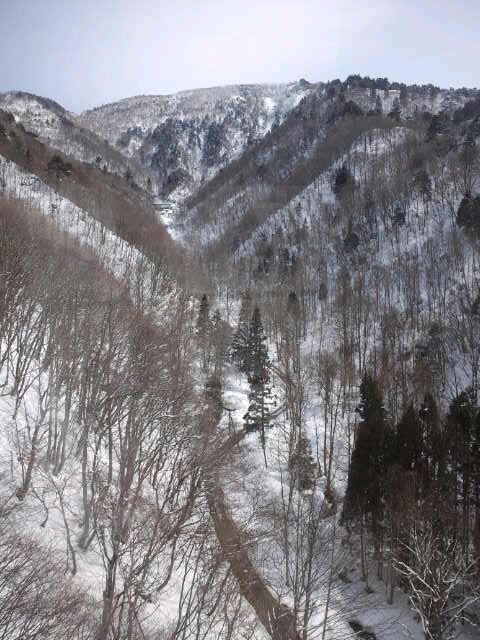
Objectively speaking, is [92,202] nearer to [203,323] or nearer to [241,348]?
[203,323]

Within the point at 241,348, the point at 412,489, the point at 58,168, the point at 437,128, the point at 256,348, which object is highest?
the point at 437,128

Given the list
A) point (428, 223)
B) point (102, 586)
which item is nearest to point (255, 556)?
point (102, 586)

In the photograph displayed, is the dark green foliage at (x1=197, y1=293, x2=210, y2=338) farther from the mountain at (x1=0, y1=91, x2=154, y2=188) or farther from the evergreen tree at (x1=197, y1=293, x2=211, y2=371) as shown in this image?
the mountain at (x1=0, y1=91, x2=154, y2=188)

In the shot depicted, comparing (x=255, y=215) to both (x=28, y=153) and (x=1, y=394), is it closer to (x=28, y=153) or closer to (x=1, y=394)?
(x=28, y=153)

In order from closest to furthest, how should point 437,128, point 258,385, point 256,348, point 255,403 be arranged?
point 258,385 → point 255,403 → point 256,348 → point 437,128

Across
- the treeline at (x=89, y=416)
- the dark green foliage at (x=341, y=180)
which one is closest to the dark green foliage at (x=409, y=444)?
the treeline at (x=89, y=416)

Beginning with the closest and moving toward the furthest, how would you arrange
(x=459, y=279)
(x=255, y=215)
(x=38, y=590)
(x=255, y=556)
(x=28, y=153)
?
(x=38, y=590)
(x=255, y=556)
(x=459, y=279)
(x=28, y=153)
(x=255, y=215)

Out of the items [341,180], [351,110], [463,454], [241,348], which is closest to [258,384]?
[463,454]

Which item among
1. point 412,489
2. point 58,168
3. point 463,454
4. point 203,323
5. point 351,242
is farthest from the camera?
point 351,242

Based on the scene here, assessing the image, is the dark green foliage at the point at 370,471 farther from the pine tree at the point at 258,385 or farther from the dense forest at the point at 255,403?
the pine tree at the point at 258,385

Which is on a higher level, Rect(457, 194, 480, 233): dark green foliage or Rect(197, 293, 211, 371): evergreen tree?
Rect(457, 194, 480, 233): dark green foliage

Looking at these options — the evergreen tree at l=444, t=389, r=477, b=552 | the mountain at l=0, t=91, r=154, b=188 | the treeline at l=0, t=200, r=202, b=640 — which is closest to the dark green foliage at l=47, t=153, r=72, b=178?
the treeline at l=0, t=200, r=202, b=640

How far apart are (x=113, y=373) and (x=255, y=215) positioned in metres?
101

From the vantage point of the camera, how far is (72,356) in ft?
57.3
